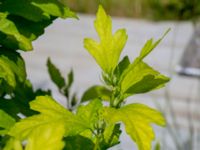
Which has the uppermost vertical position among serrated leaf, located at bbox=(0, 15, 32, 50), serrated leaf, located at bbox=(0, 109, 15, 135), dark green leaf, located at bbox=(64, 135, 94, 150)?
serrated leaf, located at bbox=(0, 15, 32, 50)

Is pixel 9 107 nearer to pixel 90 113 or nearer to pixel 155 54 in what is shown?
pixel 90 113

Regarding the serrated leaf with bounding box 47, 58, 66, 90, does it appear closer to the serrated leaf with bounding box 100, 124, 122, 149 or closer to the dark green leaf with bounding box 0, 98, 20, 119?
the dark green leaf with bounding box 0, 98, 20, 119

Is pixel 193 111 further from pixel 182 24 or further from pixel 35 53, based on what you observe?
pixel 182 24

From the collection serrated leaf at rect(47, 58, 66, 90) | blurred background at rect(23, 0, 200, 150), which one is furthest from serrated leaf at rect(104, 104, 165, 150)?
blurred background at rect(23, 0, 200, 150)

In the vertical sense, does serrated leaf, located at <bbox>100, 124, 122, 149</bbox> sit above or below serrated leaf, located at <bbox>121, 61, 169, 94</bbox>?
below

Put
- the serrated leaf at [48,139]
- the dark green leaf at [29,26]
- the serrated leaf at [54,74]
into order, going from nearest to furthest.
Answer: the serrated leaf at [48,139] → the dark green leaf at [29,26] → the serrated leaf at [54,74]

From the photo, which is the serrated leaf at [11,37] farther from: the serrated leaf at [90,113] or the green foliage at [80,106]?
the serrated leaf at [90,113]

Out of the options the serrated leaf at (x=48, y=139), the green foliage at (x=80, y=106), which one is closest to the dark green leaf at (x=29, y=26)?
the green foliage at (x=80, y=106)
